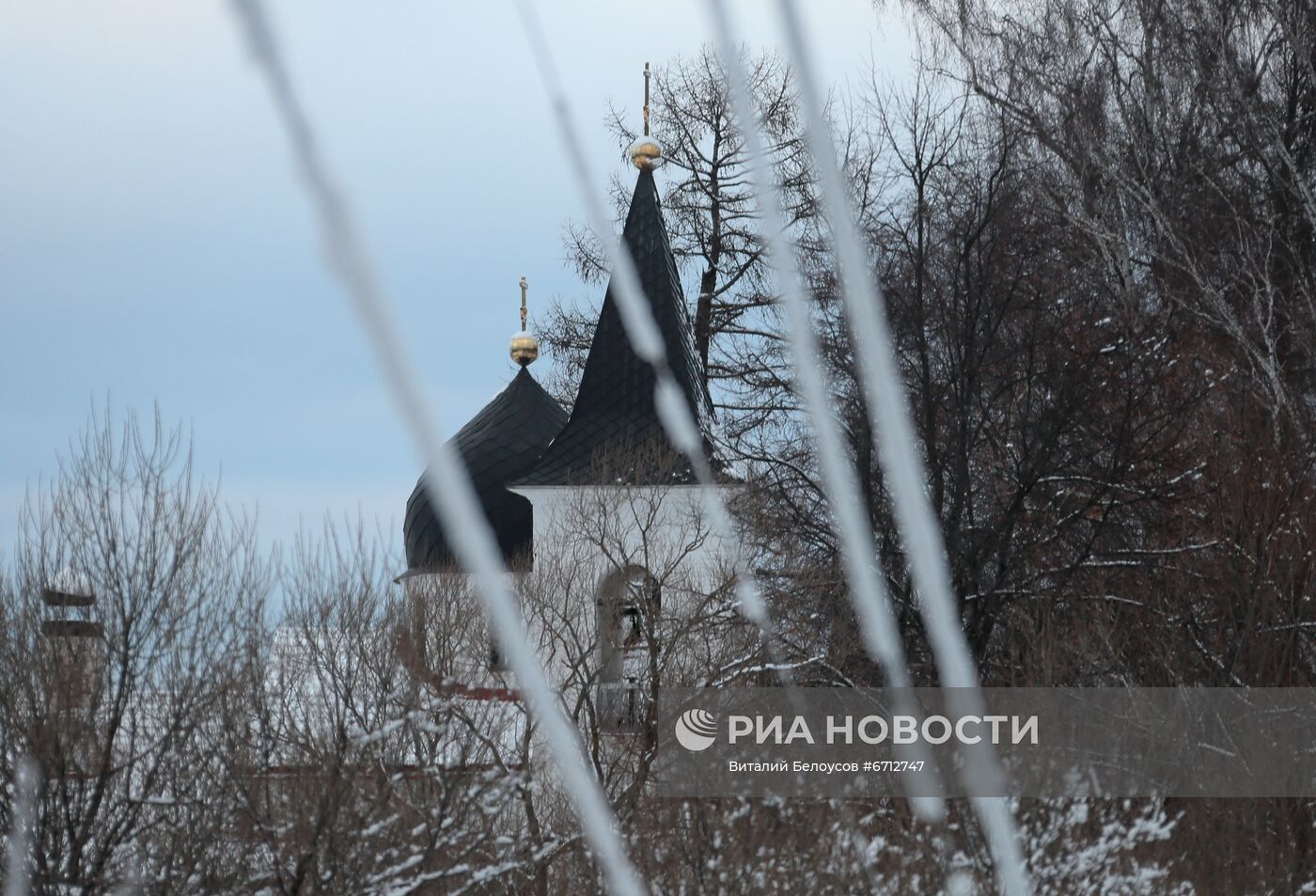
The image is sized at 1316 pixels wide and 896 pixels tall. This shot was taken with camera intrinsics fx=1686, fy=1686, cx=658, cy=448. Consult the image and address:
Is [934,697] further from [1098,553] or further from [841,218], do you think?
[841,218]

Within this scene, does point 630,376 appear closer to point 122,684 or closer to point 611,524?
point 611,524

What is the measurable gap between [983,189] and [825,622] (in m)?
4.87

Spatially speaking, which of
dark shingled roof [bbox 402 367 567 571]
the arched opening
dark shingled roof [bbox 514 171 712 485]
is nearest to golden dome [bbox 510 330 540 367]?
dark shingled roof [bbox 402 367 567 571]

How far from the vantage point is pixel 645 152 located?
23922mm

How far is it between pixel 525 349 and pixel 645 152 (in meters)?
4.71

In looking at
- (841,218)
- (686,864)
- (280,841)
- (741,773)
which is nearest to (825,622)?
(741,773)

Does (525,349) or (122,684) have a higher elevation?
(525,349)

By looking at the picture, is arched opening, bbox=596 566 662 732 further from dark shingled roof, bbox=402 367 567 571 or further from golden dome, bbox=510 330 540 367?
golden dome, bbox=510 330 540 367

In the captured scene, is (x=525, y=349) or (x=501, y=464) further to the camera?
(x=525, y=349)

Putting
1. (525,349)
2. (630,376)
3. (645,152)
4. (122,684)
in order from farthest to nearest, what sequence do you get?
(525,349) → (645,152) → (630,376) → (122,684)

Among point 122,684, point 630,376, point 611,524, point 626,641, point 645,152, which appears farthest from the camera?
point 645,152

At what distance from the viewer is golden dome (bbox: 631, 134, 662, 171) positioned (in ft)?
78.4

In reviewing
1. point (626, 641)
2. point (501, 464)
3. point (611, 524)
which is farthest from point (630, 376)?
point (626, 641)

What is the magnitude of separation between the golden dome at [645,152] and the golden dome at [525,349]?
440cm
